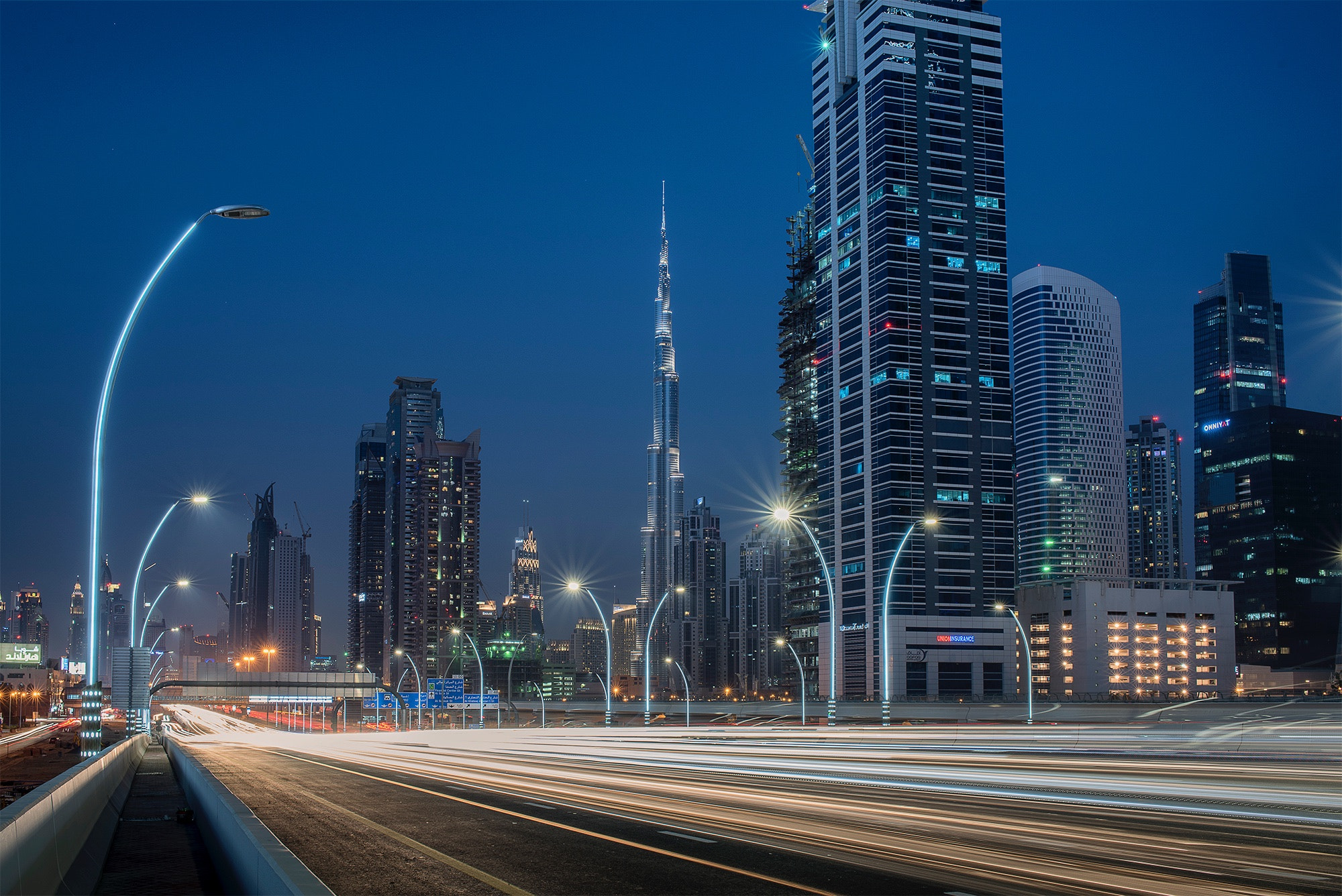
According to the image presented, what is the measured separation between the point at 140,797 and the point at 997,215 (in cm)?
17178

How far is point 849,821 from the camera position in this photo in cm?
2150

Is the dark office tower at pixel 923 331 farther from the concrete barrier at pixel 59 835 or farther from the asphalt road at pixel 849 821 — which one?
the concrete barrier at pixel 59 835

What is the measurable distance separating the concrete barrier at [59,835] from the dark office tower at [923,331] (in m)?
158

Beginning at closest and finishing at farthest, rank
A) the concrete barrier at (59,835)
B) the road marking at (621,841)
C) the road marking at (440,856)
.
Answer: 1. the concrete barrier at (59,835)
2. the road marking at (621,841)
3. the road marking at (440,856)

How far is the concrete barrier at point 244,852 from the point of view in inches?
421

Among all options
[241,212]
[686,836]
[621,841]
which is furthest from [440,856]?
[241,212]

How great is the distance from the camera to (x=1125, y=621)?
650ft

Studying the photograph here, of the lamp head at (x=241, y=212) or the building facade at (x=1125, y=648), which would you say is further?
the building facade at (x=1125, y=648)

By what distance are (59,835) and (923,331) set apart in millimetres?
172165

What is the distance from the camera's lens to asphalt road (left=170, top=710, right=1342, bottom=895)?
51.3 feet

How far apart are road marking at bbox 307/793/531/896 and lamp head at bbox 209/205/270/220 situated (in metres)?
13.1

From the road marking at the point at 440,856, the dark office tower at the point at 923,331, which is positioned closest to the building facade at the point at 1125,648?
the dark office tower at the point at 923,331

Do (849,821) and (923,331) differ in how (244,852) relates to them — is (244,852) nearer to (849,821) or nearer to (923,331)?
(849,821)

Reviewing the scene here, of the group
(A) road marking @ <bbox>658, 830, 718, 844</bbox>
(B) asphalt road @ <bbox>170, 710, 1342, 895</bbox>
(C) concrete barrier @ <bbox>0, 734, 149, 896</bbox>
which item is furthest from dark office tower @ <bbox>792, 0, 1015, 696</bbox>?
(C) concrete barrier @ <bbox>0, 734, 149, 896</bbox>
